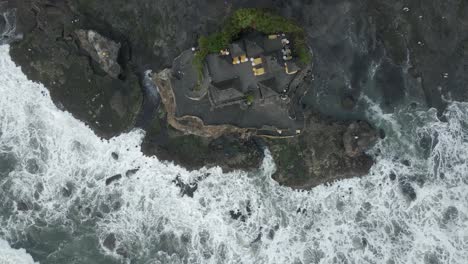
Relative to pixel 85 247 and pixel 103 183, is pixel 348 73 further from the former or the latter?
pixel 85 247

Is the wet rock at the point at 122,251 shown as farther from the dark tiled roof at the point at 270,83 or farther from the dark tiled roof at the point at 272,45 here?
the dark tiled roof at the point at 272,45

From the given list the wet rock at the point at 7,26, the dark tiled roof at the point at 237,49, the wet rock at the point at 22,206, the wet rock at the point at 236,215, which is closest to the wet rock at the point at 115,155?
the wet rock at the point at 22,206

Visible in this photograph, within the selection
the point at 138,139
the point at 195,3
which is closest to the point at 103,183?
the point at 138,139

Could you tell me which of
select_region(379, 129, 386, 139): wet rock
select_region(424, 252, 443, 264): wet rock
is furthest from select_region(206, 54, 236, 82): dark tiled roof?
select_region(424, 252, 443, 264): wet rock

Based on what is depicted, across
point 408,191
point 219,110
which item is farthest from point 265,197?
point 408,191

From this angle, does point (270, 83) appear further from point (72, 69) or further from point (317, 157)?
point (72, 69)

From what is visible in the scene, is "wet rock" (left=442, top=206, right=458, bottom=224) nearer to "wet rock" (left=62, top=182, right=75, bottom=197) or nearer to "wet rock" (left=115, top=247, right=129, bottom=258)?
"wet rock" (left=115, top=247, right=129, bottom=258)
